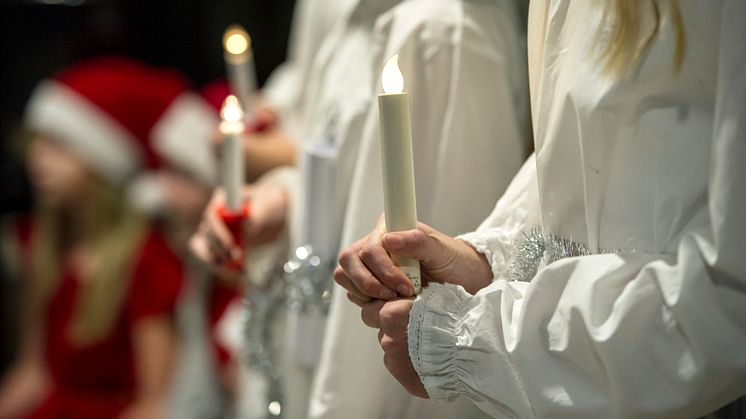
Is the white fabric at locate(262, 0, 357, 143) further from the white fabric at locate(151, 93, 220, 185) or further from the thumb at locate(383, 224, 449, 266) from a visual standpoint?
the thumb at locate(383, 224, 449, 266)

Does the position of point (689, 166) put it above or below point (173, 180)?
above

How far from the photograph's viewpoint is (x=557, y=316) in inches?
24.9

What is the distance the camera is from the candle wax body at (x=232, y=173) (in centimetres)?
97

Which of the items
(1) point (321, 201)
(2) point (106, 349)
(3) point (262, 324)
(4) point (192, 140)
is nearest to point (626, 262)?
(1) point (321, 201)

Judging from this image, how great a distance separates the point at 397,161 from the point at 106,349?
1.36m

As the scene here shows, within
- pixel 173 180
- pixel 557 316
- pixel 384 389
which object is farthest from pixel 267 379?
pixel 173 180

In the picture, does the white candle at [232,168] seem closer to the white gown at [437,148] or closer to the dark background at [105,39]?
the white gown at [437,148]

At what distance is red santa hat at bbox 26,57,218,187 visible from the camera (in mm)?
1794

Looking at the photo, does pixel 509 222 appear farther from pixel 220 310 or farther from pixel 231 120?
pixel 220 310

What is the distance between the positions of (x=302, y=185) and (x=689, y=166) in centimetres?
52

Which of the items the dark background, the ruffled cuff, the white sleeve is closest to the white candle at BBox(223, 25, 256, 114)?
the white sleeve

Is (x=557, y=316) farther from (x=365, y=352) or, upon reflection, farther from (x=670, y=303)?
(x=365, y=352)

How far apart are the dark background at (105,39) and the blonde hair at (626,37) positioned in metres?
1.72

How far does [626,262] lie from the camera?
24.4 inches
